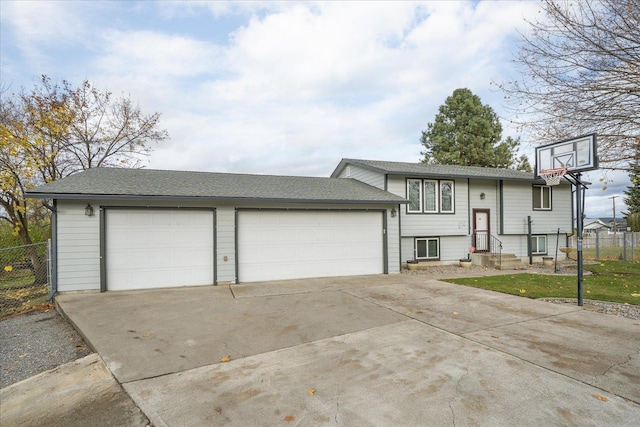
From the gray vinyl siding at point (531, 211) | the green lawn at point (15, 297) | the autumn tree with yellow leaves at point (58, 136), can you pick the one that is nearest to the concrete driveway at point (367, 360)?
the green lawn at point (15, 297)

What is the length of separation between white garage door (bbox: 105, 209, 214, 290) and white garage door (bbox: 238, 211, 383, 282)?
1022 mm

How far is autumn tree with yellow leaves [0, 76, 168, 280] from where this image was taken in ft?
43.1

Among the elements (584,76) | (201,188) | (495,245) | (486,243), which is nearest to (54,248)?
(201,188)

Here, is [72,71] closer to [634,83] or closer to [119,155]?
[119,155]

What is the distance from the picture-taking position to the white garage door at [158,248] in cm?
827

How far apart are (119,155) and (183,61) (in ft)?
23.5

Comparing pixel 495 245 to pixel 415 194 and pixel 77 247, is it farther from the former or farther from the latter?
pixel 77 247

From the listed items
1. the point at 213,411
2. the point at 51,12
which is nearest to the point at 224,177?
the point at 51,12

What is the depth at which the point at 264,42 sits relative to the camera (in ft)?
36.3

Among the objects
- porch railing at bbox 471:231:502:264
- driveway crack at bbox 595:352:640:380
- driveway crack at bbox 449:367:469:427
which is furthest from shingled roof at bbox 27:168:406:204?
driveway crack at bbox 595:352:640:380

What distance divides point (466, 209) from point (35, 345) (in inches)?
539

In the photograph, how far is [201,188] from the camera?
31.2 feet

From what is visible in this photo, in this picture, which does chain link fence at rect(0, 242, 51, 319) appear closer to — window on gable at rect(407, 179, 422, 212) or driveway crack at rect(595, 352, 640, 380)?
driveway crack at rect(595, 352, 640, 380)

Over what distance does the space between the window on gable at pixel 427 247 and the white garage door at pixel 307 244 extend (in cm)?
268
